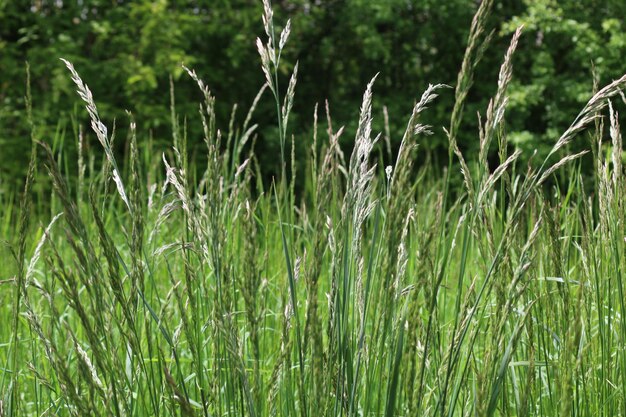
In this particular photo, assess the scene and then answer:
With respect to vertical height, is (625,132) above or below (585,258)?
below

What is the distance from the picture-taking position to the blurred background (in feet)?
22.9

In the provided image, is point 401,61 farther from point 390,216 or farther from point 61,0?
point 390,216

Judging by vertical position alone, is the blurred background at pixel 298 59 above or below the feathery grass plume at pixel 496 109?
below

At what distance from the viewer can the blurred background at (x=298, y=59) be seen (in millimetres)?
6965

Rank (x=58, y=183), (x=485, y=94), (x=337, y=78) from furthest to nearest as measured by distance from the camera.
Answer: (x=337, y=78) < (x=485, y=94) < (x=58, y=183)

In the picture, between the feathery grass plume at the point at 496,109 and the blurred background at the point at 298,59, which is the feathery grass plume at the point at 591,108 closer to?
the feathery grass plume at the point at 496,109

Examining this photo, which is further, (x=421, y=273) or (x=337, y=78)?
(x=337, y=78)

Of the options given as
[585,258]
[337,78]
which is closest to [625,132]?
[337,78]

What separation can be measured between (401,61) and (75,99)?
362cm

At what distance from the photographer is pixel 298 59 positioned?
25.4 feet

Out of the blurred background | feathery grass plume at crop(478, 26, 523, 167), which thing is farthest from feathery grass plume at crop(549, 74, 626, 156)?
the blurred background

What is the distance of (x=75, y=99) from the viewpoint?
7227 millimetres

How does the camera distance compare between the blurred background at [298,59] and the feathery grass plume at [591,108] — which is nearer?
the feathery grass plume at [591,108]

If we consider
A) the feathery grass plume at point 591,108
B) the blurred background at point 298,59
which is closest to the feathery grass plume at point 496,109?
the feathery grass plume at point 591,108
